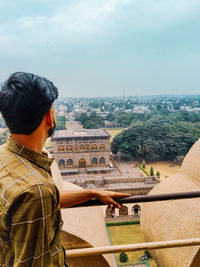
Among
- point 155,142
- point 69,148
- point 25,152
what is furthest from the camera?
point 155,142

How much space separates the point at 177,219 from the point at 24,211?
108 inches

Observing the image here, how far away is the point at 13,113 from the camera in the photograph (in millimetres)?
927

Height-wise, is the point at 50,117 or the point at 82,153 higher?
the point at 50,117

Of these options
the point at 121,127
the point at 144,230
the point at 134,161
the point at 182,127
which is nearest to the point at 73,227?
the point at 144,230

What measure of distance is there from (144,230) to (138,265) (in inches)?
192

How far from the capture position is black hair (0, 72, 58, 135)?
36.2 inches

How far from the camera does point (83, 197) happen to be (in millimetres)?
1460

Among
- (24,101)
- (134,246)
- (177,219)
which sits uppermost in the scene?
(24,101)

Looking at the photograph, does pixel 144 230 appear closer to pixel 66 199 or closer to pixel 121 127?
pixel 66 199

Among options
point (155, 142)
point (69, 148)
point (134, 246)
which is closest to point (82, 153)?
point (69, 148)

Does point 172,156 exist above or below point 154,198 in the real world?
below

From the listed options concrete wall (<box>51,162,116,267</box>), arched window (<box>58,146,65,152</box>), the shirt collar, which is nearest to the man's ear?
the shirt collar

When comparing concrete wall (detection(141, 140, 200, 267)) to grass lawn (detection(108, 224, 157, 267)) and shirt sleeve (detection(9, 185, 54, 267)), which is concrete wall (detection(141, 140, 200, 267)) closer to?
shirt sleeve (detection(9, 185, 54, 267))

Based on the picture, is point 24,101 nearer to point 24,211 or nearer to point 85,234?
point 24,211
